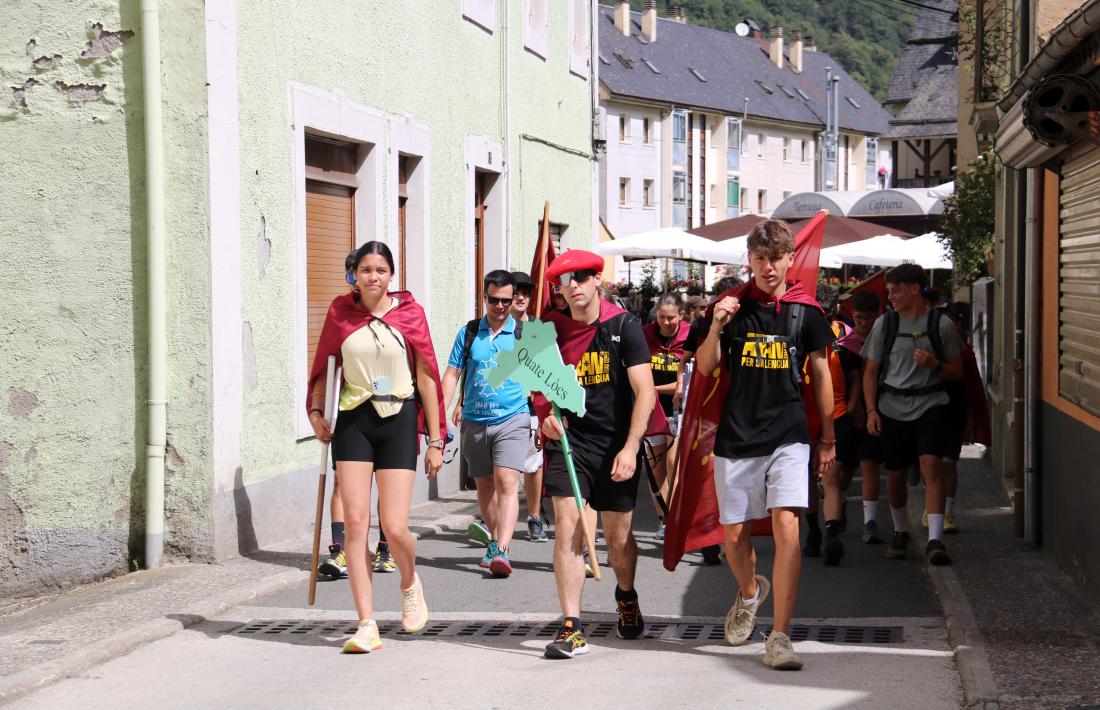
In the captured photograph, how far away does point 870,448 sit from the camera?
10297 millimetres

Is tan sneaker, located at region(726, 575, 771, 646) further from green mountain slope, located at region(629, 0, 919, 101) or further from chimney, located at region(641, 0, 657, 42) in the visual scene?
green mountain slope, located at region(629, 0, 919, 101)

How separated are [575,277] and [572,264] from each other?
0.24ft

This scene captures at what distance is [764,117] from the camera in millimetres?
79375

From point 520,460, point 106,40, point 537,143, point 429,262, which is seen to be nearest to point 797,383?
point 520,460

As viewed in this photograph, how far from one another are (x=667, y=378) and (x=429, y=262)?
3675 millimetres

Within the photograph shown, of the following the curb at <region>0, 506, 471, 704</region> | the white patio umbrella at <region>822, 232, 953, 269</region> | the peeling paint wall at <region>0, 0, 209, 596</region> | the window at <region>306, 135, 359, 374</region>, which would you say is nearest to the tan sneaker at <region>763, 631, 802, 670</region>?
the curb at <region>0, 506, 471, 704</region>

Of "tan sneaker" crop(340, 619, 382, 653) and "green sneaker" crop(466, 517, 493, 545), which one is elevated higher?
"tan sneaker" crop(340, 619, 382, 653)

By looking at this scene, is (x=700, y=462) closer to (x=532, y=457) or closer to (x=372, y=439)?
(x=372, y=439)

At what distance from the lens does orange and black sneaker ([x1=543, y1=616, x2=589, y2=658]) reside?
6887 mm

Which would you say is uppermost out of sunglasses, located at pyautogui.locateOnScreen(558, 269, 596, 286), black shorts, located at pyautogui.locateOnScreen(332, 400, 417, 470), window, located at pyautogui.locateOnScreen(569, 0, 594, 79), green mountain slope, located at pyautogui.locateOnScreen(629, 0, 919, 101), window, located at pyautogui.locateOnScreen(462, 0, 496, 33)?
green mountain slope, located at pyautogui.locateOnScreen(629, 0, 919, 101)

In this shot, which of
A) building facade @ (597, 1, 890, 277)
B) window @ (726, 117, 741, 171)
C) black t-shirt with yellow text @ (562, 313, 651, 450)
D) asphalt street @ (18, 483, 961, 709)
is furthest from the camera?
window @ (726, 117, 741, 171)

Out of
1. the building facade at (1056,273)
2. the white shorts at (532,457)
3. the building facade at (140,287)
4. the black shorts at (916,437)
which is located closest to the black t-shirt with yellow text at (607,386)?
the building facade at (1056,273)

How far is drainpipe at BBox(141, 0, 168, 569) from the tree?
10258 mm

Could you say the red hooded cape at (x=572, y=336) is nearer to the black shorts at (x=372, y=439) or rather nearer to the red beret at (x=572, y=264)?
the red beret at (x=572, y=264)
